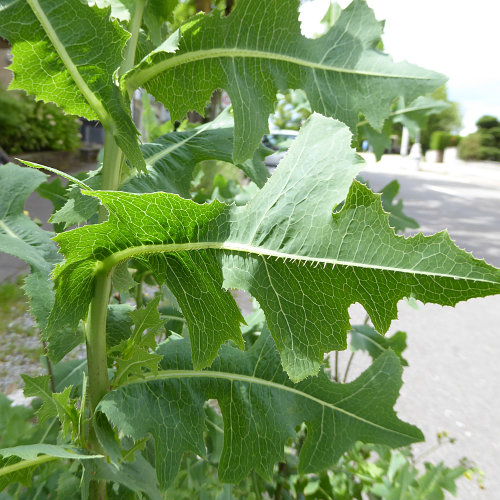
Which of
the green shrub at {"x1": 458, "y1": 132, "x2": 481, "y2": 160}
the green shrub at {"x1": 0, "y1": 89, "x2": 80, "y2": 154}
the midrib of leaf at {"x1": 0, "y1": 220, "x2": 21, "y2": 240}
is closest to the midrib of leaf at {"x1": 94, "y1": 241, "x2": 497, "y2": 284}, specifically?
the midrib of leaf at {"x1": 0, "y1": 220, "x2": 21, "y2": 240}

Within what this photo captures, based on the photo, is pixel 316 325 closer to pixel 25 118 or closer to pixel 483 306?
pixel 483 306

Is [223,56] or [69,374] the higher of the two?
[223,56]

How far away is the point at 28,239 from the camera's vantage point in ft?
3.62

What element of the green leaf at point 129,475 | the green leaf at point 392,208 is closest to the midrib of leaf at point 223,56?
the green leaf at point 129,475

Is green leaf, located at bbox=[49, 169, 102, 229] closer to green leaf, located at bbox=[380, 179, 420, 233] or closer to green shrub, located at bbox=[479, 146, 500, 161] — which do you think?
green leaf, located at bbox=[380, 179, 420, 233]

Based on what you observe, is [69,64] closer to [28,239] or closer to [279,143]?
[28,239]

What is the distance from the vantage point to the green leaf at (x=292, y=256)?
65 cm

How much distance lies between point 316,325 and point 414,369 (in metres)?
→ 4.25

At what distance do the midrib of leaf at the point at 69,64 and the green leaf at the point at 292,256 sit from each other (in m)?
0.22

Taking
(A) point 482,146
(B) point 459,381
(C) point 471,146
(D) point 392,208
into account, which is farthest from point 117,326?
(A) point 482,146

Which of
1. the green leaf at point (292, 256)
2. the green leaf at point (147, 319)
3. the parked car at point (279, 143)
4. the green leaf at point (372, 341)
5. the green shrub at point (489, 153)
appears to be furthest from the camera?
the green shrub at point (489, 153)

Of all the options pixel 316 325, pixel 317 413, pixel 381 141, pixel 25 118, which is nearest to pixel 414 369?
pixel 381 141

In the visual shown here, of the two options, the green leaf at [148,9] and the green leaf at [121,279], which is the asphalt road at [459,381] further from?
the green leaf at [148,9]

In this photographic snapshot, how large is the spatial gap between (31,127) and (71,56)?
37.7ft
